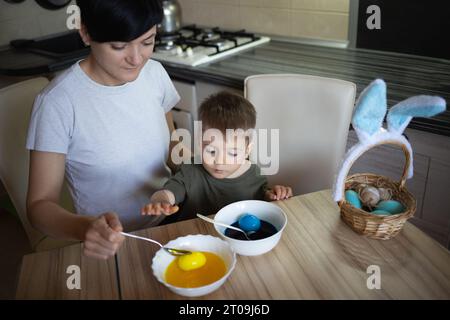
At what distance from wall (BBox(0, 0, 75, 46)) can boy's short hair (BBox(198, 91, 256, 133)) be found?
68.2 inches

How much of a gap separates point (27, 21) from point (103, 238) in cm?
206

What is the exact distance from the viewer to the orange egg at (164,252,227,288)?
0.84 metres

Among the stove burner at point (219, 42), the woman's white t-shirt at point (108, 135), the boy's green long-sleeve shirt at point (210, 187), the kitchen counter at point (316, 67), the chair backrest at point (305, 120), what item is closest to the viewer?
the woman's white t-shirt at point (108, 135)

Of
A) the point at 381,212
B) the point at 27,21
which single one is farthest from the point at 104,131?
the point at 27,21

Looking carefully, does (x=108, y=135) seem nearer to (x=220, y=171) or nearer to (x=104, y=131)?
(x=104, y=131)

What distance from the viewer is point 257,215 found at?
1.03 meters

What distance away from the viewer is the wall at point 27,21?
234 centimetres

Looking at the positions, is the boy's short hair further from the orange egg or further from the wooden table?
the orange egg

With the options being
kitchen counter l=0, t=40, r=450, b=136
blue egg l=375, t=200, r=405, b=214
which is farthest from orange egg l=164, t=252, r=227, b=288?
kitchen counter l=0, t=40, r=450, b=136

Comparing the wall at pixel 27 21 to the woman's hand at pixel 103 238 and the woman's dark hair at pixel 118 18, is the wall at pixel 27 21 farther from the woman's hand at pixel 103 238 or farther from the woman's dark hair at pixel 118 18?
the woman's hand at pixel 103 238

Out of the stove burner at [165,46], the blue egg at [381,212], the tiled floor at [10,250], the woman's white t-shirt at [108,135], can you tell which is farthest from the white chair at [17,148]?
the blue egg at [381,212]

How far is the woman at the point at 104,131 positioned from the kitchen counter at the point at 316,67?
1.77 ft

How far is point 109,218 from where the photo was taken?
0.86 metres

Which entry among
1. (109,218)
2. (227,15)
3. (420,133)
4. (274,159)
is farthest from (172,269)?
(227,15)
